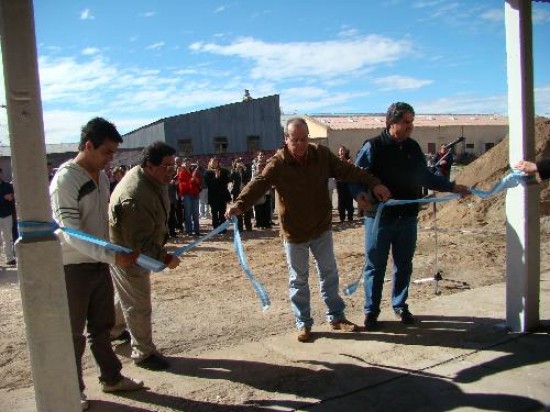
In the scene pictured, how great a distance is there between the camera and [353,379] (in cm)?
379

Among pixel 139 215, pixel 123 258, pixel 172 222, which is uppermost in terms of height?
pixel 139 215

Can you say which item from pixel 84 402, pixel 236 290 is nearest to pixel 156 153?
pixel 84 402

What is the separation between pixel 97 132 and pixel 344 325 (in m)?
2.87

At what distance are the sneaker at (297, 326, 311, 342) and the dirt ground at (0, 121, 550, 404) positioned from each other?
0.32 m

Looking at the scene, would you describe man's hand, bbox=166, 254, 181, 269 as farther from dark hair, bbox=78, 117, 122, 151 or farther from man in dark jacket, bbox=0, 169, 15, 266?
man in dark jacket, bbox=0, 169, 15, 266

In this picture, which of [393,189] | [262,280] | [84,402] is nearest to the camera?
[84,402]

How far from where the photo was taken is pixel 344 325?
4805mm

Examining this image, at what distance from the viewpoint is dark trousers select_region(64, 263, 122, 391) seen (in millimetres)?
3379

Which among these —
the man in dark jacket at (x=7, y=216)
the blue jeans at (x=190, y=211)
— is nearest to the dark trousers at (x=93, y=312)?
the man in dark jacket at (x=7, y=216)

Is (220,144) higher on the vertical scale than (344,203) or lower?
higher

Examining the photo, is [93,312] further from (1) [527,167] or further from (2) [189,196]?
(2) [189,196]

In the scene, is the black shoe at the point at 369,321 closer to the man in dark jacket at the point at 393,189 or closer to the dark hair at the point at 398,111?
the man in dark jacket at the point at 393,189

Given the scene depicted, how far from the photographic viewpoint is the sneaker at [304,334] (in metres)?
4.58

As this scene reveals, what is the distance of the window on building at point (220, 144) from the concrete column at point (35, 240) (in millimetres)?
30397
